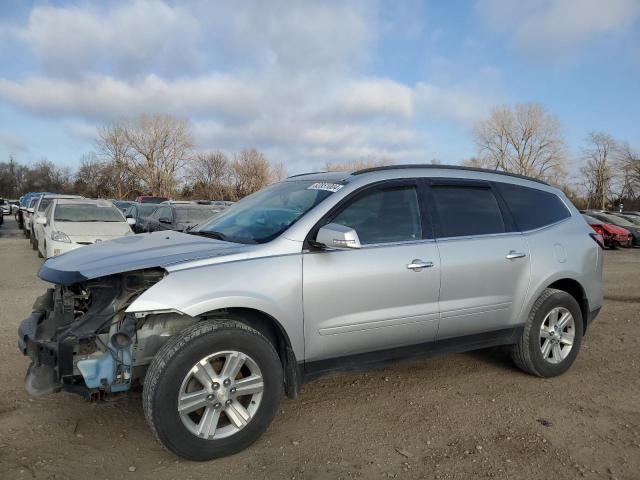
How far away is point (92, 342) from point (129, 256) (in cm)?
57

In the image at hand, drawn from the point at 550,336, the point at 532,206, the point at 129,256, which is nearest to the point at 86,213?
the point at 129,256

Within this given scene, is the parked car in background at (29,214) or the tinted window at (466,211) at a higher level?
the tinted window at (466,211)

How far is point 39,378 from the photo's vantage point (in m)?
2.99

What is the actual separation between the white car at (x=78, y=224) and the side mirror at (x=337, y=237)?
7.59 meters

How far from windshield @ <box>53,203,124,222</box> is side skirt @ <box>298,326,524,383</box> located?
28.5 feet

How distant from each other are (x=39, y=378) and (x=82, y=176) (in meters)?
68.3

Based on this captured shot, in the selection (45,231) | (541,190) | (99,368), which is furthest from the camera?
(45,231)

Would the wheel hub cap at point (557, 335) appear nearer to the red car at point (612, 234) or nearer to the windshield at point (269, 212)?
the windshield at point (269, 212)

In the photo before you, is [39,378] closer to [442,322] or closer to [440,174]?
[442,322]

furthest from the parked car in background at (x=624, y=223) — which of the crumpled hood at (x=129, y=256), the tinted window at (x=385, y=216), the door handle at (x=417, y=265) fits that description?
the crumpled hood at (x=129, y=256)

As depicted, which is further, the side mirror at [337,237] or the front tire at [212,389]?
the side mirror at [337,237]

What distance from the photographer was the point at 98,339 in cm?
297

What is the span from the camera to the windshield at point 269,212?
3.48m

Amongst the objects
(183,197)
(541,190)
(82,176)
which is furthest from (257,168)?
(541,190)
